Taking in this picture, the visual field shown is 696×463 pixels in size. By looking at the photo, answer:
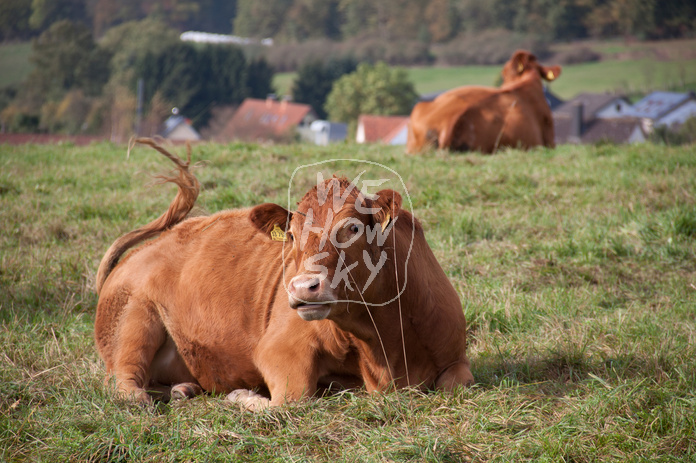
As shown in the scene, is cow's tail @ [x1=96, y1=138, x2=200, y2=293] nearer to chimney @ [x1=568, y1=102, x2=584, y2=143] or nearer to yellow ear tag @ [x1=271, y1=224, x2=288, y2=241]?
yellow ear tag @ [x1=271, y1=224, x2=288, y2=241]

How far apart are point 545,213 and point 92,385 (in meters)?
4.95

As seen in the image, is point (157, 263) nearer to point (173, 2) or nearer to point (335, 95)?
point (335, 95)

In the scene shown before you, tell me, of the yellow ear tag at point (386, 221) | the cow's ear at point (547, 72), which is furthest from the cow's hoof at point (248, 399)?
the cow's ear at point (547, 72)

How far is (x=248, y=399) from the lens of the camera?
424cm

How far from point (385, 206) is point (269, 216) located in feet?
2.41

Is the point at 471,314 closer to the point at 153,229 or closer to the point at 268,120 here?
the point at 153,229

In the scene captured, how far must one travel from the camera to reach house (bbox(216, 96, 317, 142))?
50.8 m

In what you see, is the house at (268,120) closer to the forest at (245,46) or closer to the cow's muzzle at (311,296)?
the forest at (245,46)

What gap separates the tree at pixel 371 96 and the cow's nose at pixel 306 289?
57.4 metres

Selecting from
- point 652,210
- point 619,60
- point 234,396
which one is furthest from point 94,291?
point 619,60

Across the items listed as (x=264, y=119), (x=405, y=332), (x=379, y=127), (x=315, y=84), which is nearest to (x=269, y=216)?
(x=405, y=332)

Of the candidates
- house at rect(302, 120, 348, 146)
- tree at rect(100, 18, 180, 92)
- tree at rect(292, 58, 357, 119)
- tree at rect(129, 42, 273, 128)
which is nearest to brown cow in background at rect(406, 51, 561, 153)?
house at rect(302, 120, 348, 146)

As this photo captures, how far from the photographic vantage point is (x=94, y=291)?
6.05 m

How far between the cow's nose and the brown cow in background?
750cm
